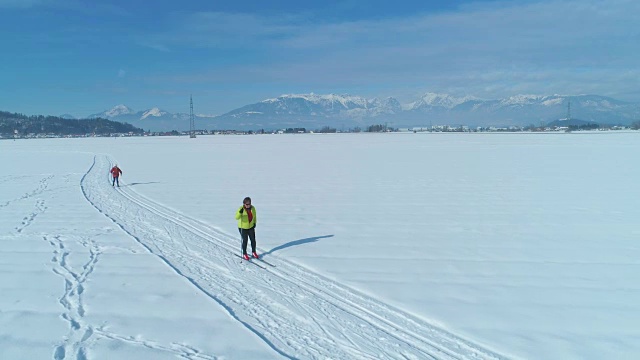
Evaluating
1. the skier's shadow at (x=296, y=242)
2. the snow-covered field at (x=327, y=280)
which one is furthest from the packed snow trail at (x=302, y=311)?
the skier's shadow at (x=296, y=242)

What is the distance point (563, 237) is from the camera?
31.0 ft

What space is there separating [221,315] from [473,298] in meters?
3.56

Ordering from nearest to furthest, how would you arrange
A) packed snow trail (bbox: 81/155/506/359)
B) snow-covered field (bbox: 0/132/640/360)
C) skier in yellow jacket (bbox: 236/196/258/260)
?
packed snow trail (bbox: 81/155/506/359), snow-covered field (bbox: 0/132/640/360), skier in yellow jacket (bbox: 236/196/258/260)

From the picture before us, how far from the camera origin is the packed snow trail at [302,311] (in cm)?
480

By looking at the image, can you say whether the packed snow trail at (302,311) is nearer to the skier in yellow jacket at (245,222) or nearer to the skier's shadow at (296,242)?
the skier in yellow jacket at (245,222)

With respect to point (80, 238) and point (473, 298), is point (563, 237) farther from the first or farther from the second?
point (80, 238)

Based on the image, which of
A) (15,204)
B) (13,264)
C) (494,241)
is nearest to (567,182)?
(494,241)

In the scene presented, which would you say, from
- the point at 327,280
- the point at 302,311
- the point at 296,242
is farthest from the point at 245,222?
the point at 302,311

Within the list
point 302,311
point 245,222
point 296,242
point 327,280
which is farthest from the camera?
point 296,242

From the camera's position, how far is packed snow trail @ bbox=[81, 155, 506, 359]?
4.80m

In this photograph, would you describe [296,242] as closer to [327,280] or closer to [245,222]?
[245,222]

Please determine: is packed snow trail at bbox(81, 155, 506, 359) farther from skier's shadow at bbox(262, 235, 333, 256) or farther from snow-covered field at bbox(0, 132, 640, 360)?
skier's shadow at bbox(262, 235, 333, 256)

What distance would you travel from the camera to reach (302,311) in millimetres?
5711

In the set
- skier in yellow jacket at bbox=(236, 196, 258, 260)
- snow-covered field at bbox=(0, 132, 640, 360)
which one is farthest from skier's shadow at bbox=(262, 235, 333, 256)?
skier in yellow jacket at bbox=(236, 196, 258, 260)
